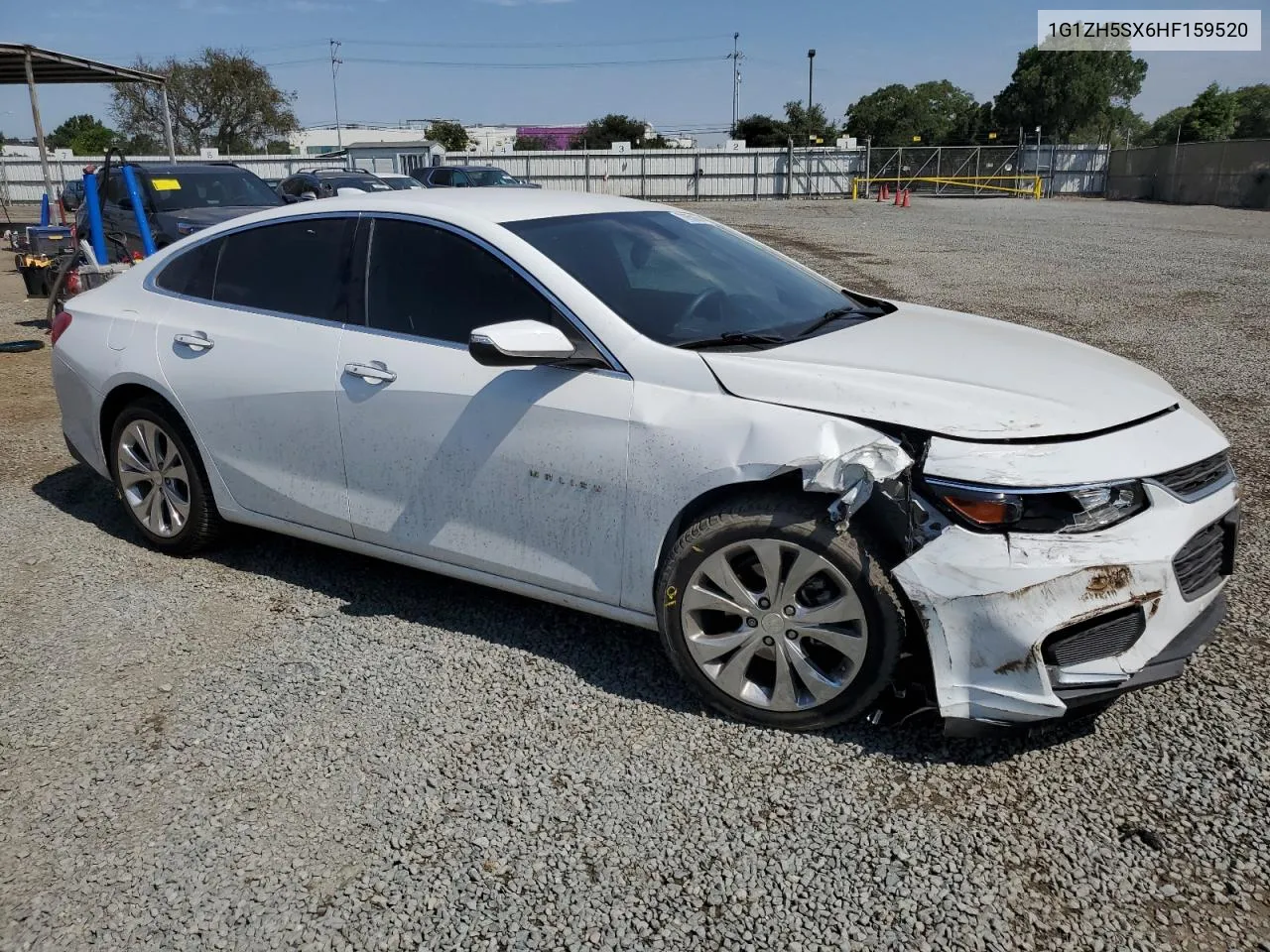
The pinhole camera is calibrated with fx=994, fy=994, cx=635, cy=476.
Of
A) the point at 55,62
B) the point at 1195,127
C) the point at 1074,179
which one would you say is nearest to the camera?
the point at 55,62

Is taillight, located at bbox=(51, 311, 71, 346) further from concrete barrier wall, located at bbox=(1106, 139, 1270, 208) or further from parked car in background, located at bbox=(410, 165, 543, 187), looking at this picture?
concrete barrier wall, located at bbox=(1106, 139, 1270, 208)

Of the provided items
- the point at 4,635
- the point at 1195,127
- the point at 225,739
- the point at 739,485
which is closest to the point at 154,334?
the point at 4,635

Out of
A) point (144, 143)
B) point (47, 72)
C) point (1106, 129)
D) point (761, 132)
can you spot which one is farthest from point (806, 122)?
point (47, 72)

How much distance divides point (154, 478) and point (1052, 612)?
150 inches

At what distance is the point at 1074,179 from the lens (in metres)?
42.2

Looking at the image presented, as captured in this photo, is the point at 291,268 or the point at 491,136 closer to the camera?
the point at 291,268

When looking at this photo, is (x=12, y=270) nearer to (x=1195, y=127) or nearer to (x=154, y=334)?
(x=154, y=334)

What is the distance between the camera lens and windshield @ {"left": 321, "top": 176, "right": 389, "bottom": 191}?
2031 centimetres

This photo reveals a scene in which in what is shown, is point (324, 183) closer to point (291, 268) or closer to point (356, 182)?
point (356, 182)

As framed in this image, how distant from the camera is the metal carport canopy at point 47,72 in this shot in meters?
15.1

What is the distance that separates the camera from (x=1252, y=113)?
98.1 meters

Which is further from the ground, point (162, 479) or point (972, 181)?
point (972, 181)

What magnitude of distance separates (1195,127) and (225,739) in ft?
320

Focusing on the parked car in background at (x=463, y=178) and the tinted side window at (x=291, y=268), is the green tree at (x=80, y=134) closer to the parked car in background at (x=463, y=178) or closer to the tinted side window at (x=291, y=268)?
the parked car in background at (x=463, y=178)
